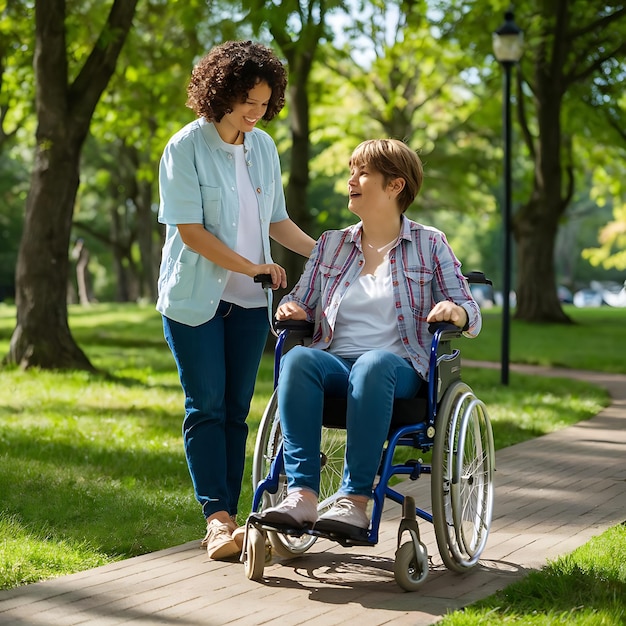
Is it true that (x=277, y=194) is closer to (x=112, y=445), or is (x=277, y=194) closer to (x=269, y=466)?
(x=269, y=466)

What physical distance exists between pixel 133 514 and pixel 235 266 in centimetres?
147

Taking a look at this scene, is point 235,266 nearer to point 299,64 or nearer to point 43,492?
point 43,492

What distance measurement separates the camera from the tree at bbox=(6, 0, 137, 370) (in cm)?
1094

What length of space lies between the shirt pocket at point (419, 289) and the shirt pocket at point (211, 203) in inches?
29.6

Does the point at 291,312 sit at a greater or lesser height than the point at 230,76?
lesser

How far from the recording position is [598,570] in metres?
4.11

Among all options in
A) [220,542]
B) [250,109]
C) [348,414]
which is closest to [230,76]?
[250,109]

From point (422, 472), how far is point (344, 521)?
1.58 feet

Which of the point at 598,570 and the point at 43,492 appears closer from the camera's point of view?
the point at 598,570

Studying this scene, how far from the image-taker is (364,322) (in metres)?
4.39

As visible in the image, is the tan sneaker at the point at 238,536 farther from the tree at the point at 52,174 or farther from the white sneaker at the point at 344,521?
the tree at the point at 52,174

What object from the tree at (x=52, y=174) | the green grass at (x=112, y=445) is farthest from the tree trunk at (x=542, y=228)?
the tree at (x=52, y=174)

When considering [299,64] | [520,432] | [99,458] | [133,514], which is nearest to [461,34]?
[299,64]

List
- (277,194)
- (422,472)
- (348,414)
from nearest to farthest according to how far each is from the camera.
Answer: (348,414)
(422,472)
(277,194)
